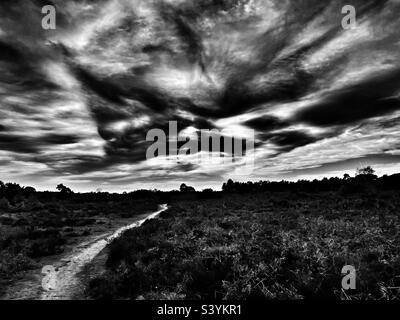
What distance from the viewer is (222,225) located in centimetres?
1906

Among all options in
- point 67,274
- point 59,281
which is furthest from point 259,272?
point 67,274

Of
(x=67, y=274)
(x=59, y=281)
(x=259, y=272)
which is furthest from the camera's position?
(x=67, y=274)

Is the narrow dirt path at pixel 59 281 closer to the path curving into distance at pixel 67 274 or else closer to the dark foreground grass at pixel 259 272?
the path curving into distance at pixel 67 274

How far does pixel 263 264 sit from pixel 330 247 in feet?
10.4

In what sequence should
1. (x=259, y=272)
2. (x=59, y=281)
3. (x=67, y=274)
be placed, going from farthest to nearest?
(x=67, y=274) < (x=59, y=281) < (x=259, y=272)

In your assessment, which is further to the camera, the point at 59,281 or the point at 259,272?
the point at 59,281

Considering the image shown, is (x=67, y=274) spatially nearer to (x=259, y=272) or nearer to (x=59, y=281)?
(x=59, y=281)

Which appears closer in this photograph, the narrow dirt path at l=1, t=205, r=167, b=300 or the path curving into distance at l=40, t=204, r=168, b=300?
the narrow dirt path at l=1, t=205, r=167, b=300

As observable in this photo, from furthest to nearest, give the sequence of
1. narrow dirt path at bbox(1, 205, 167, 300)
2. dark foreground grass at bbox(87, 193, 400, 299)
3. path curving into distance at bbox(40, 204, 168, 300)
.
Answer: path curving into distance at bbox(40, 204, 168, 300), narrow dirt path at bbox(1, 205, 167, 300), dark foreground grass at bbox(87, 193, 400, 299)

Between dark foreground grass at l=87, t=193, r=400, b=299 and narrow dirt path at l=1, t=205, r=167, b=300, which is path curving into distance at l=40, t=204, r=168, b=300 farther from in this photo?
dark foreground grass at l=87, t=193, r=400, b=299

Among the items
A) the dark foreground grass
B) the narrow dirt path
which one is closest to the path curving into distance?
the narrow dirt path
